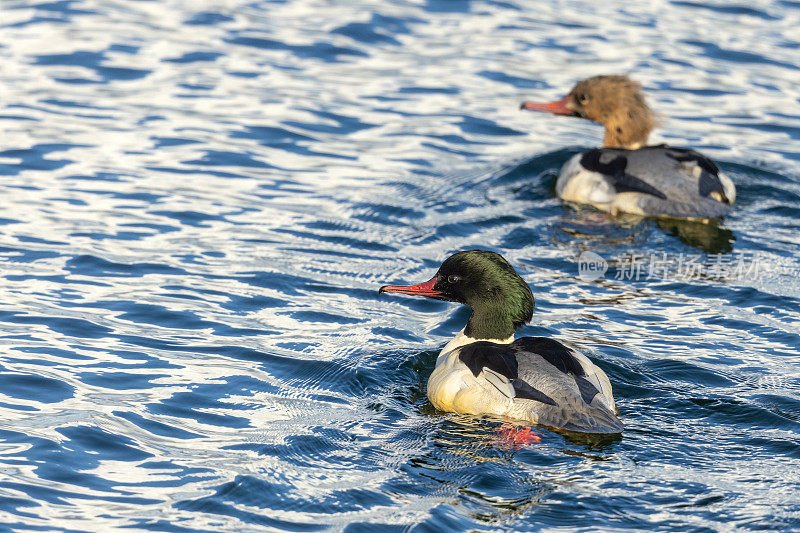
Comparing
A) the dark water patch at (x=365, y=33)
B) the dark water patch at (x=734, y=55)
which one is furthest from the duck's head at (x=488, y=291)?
the dark water patch at (x=734, y=55)

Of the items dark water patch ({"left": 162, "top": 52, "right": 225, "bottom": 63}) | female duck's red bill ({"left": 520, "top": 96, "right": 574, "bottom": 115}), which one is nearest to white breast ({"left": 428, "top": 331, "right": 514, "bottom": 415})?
female duck's red bill ({"left": 520, "top": 96, "right": 574, "bottom": 115})

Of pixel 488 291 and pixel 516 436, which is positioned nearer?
pixel 516 436

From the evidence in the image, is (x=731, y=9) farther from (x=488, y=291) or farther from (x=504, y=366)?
(x=504, y=366)

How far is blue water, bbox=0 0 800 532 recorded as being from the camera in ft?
18.8

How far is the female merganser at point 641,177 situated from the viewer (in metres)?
10.3

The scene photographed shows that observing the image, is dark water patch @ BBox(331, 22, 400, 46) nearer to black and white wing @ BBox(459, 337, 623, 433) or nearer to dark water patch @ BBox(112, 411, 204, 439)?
black and white wing @ BBox(459, 337, 623, 433)

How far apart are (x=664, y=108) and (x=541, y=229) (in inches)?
170

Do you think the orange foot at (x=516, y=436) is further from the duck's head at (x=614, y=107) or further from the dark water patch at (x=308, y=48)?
the dark water patch at (x=308, y=48)

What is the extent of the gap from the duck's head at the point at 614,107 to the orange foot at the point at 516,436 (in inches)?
243

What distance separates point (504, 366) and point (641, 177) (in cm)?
452

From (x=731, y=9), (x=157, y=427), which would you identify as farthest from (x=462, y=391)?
(x=731, y=9)

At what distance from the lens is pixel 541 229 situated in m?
10.2

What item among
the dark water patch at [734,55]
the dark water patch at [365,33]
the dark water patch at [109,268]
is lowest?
the dark water patch at [109,268]

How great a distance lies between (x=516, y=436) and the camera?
20.5ft
